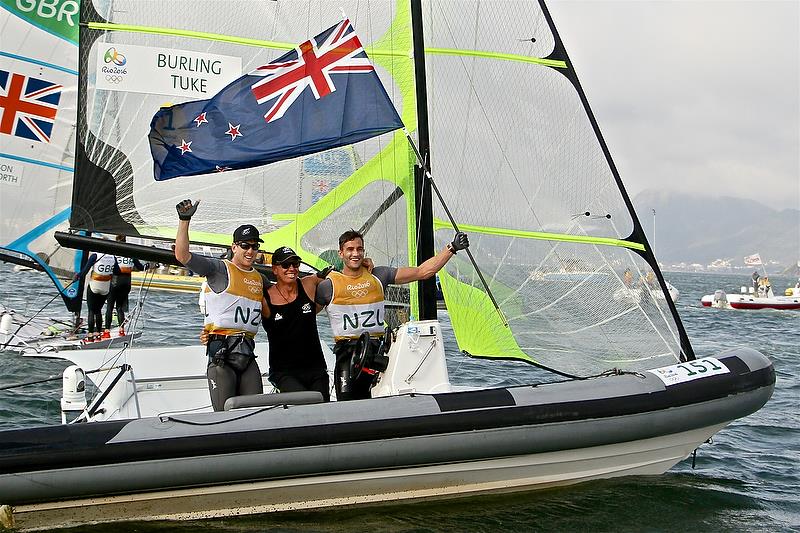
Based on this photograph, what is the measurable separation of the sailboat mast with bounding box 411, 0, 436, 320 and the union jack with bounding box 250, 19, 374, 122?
0.66 m

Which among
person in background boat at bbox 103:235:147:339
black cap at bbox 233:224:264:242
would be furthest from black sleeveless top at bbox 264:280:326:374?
person in background boat at bbox 103:235:147:339

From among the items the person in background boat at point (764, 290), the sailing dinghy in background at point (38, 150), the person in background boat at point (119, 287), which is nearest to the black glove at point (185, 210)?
the sailing dinghy in background at point (38, 150)

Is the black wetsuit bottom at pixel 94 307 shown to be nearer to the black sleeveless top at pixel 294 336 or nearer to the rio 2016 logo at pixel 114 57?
the rio 2016 logo at pixel 114 57

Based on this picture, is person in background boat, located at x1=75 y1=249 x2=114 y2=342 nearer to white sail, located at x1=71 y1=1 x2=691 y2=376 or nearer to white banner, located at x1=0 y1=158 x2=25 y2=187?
white banner, located at x1=0 y1=158 x2=25 y2=187

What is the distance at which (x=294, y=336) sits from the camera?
6.04 m

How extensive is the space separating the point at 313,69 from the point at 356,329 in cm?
200

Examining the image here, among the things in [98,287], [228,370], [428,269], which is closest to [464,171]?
[428,269]

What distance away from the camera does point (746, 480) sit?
7250 mm

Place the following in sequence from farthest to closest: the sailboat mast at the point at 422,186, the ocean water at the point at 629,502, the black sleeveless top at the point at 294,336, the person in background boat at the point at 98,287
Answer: the person in background boat at the point at 98,287
the sailboat mast at the point at 422,186
the black sleeveless top at the point at 294,336
the ocean water at the point at 629,502

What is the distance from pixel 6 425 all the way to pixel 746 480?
249 inches

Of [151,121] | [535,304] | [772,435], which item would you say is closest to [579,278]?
[535,304]

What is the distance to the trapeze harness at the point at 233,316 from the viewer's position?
580 centimetres

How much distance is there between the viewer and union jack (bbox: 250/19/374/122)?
6.72 meters

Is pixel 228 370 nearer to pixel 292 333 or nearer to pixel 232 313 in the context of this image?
pixel 232 313
